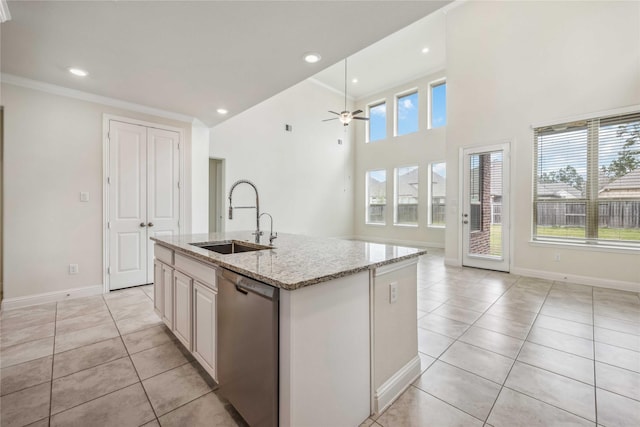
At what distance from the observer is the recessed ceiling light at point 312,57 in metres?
2.50

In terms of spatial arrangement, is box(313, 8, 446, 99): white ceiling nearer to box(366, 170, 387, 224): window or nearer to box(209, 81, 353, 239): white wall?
box(209, 81, 353, 239): white wall

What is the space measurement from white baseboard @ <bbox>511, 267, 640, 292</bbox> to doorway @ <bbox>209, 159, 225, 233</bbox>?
19.3 feet

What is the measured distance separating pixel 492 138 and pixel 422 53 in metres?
3.32

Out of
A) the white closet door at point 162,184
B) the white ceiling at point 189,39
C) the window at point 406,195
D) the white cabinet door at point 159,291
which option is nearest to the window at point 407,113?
the window at point 406,195

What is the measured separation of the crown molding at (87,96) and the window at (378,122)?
238 inches

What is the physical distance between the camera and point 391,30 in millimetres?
2135

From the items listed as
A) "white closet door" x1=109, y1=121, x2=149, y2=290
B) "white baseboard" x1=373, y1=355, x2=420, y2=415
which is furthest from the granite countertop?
"white closet door" x1=109, y1=121, x2=149, y2=290

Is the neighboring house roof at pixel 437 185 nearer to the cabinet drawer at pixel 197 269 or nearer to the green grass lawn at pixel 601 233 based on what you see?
the green grass lawn at pixel 601 233

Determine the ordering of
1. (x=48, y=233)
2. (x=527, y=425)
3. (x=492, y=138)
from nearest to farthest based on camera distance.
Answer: (x=527, y=425), (x=48, y=233), (x=492, y=138)

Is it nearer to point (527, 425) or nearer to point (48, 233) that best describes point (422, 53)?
point (527, 425)

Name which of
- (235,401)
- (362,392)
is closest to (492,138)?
(362,392)

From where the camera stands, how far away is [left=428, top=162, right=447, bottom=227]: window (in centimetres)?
735

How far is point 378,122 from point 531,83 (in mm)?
4861

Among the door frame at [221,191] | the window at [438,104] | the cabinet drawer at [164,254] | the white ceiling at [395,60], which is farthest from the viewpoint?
the window at [438,104]
